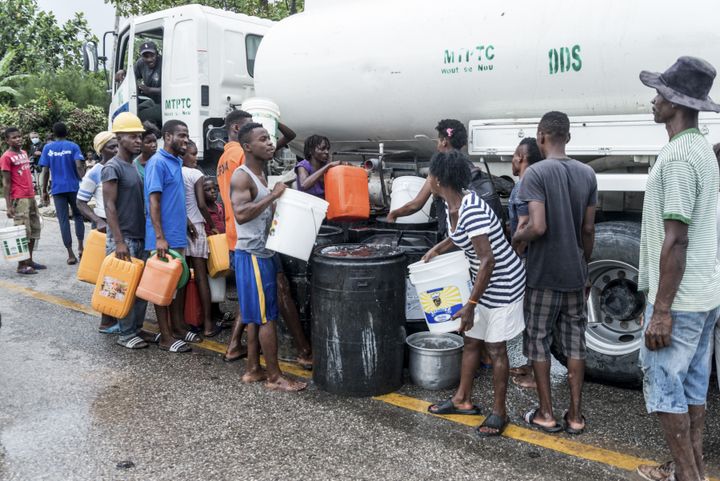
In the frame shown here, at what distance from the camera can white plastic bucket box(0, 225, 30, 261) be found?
762 cm

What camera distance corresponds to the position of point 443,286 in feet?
12.0

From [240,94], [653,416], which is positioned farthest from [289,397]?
[240,94]

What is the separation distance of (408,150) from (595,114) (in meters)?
1.74

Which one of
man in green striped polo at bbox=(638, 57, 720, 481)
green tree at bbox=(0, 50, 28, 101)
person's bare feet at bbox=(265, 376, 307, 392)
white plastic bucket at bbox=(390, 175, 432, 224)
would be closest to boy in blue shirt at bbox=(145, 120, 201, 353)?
person's bare feet at bbox=(265, 376, 307, 392)

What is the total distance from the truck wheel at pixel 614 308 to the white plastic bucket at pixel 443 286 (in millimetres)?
850

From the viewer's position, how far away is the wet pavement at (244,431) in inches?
125

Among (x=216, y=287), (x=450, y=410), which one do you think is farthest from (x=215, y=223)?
(x=450, y=410)

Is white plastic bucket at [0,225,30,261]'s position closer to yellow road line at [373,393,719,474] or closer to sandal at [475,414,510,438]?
yellow road line at [373,393,719,474]

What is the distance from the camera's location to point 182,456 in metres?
3.32

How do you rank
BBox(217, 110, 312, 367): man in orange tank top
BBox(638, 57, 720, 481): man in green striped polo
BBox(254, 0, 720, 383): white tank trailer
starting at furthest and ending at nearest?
BBox(217, 110, 312, 367): man in orange tank top < BBox(254, 0, 720, 383): white tank trailer < BBox(638, 57, 720, 481): man in green striped polo

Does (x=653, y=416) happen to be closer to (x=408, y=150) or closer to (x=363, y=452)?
(x=363, y=452)

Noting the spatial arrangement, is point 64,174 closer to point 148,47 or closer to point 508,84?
point 148,47

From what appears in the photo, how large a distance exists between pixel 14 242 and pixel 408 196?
5.18 meters

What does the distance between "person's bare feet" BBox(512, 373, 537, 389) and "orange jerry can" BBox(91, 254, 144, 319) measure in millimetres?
2881
